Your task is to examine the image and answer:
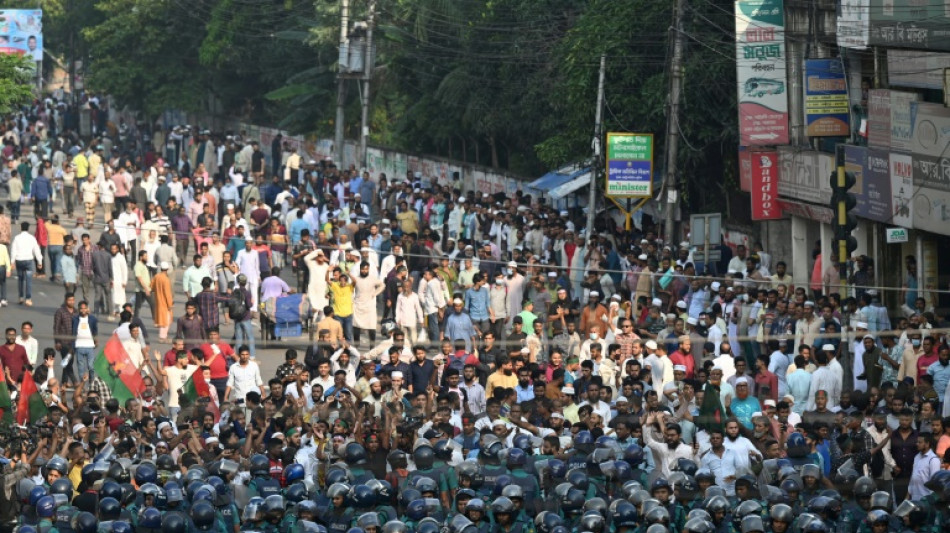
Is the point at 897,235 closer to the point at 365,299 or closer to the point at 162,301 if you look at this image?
the point at 365,299

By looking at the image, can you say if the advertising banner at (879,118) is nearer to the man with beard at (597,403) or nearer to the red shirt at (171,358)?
the man with beard at (597,403)

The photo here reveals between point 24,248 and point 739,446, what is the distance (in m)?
12.6

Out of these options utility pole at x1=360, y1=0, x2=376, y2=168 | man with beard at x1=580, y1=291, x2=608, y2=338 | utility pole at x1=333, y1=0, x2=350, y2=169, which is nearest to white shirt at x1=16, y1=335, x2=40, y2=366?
man with beard at x1=580, y1=291, x2=608, y2=338

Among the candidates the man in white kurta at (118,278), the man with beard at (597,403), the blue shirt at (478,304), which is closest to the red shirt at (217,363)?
the blue shirt at (478,304)

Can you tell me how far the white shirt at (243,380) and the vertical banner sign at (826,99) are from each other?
33.1ft

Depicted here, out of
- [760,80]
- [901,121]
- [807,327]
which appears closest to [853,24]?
[901,121]

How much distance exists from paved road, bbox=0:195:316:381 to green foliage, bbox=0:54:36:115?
2539mm

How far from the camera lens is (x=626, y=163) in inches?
1156

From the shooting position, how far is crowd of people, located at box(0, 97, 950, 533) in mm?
17438

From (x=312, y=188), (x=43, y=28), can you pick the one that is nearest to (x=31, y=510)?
(x=312, y=188)

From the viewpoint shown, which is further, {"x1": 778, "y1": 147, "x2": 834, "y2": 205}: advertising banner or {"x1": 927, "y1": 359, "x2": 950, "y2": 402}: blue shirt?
{"x1": 778, "y1": 147, "x2": 834, "y2": 205}: advertising banner

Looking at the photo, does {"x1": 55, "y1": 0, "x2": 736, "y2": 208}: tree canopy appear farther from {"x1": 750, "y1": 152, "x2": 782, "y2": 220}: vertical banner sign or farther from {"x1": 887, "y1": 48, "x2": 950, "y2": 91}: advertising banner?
{"x1": 887, "y1": 48, "x2": 950, "y2": 91}: advertising banner

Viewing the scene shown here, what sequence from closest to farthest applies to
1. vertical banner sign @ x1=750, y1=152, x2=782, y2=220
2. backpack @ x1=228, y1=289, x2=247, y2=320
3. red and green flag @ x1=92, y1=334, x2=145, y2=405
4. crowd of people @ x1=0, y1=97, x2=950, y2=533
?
crowd of people @ x1=0, y1=97, x2=950, y2=533 → red and green flag @ x1=92, y1=334, x2=145, y2=405 → backpack @ x1=228, y1=289, x2=247, y2=320 → vertical banner sign @ x1=750, y1=152, x2=782, y2=220

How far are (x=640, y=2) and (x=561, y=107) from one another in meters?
3.22
